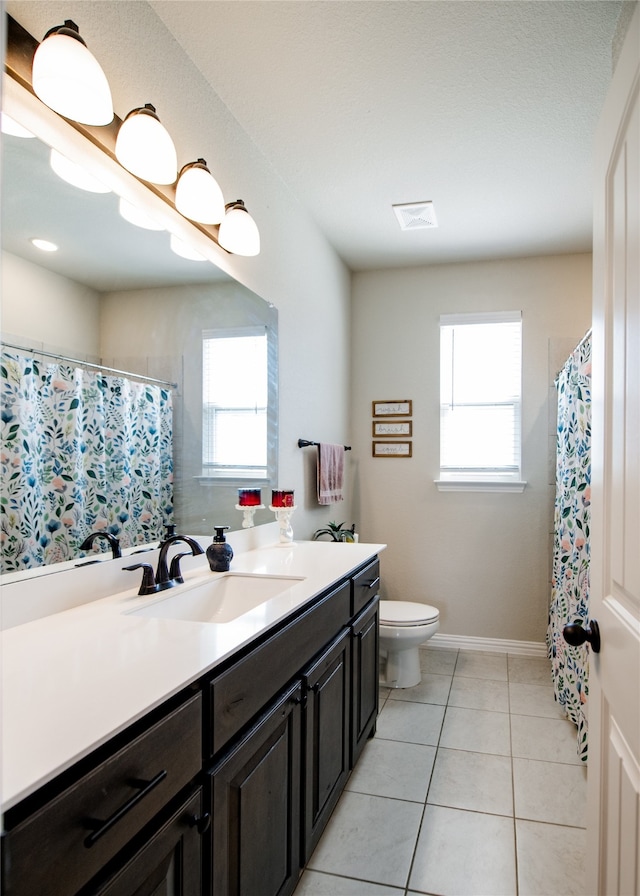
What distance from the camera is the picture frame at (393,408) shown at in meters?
4.02

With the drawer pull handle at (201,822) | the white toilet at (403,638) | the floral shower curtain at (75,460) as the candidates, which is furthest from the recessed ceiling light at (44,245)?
the white toilet at (403,638)

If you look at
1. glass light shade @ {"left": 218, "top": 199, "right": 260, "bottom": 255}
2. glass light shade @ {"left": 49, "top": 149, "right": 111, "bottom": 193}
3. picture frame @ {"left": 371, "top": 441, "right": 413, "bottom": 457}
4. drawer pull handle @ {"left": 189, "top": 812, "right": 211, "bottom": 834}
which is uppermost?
glass light shade @ {"left": 218, "top": 199, "right": 260, "bottom": 255}

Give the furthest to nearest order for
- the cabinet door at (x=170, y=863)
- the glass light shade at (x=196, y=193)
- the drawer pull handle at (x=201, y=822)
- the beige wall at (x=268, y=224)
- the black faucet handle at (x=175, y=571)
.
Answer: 1. the glass light shade at (x=196, y=193)
2. the black faucet handle at (x=175, y=571)
3. the beige wall at (x=268, y=224)
4. the drawer pull handle at (x=201, y=822)
5. the cabinet door at (x=170, y=863)

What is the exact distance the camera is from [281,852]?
149cm

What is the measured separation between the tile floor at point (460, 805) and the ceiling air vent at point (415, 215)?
2.59m

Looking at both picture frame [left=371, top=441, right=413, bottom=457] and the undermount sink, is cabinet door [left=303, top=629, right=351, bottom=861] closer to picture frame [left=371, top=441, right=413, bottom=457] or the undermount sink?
the undermount sink

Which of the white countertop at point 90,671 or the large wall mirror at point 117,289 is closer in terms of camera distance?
the white countertop at point 90,671

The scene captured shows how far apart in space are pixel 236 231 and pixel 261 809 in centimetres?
185

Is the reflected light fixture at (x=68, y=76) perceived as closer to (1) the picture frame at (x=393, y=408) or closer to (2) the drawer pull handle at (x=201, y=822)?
(2) the drawer pull handle at (x=201, y=822)

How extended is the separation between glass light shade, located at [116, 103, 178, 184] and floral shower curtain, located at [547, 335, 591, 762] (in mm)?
1939

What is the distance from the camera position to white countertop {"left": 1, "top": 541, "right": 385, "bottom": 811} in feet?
2.58

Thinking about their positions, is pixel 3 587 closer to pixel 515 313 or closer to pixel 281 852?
pixel 281 852

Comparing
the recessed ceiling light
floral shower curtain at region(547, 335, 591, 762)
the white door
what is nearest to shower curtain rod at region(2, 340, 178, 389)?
the recessed ceiling light

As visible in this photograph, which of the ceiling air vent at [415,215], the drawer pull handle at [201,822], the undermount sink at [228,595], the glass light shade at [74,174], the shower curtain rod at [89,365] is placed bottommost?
the drawer pull handle at [201,822]
